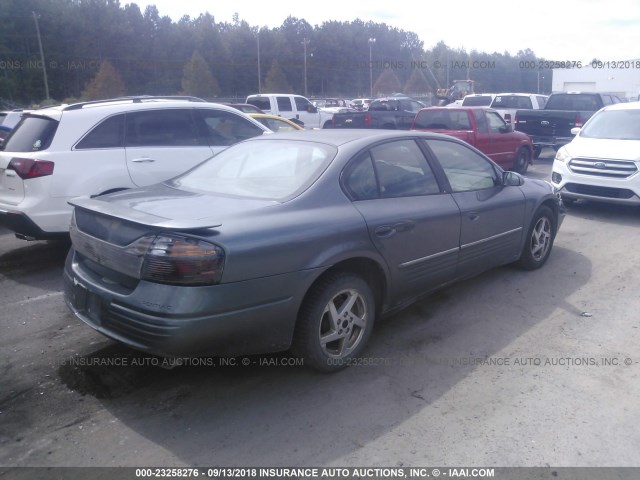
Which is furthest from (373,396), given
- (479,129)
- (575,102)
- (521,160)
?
(575,102)

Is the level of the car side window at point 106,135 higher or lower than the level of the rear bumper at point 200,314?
higher

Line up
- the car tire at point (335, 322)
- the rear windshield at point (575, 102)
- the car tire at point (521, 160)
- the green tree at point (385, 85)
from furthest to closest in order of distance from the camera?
the green tree at point (385, 85) < the rear windshield at point (575, 102) < the car tire at point (521, 160) < the car tire at point (335, 322)

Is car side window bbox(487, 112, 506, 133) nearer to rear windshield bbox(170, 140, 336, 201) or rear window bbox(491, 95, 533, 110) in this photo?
rear window bbox(491, 95, 533, 110)

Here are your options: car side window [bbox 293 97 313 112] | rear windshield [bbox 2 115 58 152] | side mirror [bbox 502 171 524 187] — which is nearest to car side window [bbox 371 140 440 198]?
side mirror [bbox 502 171 524 187]

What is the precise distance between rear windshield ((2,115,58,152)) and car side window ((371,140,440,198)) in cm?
376

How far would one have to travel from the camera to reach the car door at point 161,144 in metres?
6.40

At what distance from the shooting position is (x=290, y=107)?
22000 mm

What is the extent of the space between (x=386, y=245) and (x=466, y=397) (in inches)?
45.3

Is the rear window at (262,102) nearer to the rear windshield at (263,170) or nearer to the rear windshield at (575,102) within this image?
the rear windshield at (575,102)

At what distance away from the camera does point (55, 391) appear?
11.6 ft

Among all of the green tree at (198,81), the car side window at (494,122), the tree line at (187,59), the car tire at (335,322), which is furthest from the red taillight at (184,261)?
the green tree at (198,81)

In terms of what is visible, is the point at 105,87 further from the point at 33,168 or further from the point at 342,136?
the point at 342,136

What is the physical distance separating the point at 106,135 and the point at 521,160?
10.1m

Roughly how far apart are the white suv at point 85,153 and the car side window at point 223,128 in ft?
0.29
